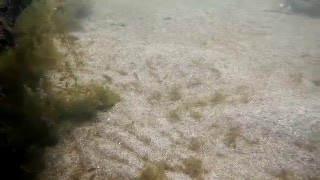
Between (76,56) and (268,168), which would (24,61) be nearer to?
(76,56)

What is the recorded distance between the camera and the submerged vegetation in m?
4.02

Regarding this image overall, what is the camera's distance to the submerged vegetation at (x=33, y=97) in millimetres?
4020

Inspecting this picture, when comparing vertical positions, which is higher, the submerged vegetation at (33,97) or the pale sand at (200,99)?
the submerged vegetation at (33,97)

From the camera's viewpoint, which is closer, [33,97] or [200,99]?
[33,97]

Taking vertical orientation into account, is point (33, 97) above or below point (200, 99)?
above

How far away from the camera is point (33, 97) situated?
173 inches

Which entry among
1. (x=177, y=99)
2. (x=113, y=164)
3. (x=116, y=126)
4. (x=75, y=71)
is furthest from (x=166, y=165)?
(x=75, y=71)

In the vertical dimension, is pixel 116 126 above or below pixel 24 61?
below

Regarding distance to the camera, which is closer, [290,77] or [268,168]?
[268,168]

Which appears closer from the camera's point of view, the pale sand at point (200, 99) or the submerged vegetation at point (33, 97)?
the submerged vegetation at point (33, 97)

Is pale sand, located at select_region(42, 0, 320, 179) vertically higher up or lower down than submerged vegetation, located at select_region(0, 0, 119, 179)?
lower down

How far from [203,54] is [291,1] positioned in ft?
22.4

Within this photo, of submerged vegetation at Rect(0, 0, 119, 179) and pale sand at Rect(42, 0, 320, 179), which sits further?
pale sand at Rect(42, 0, 320, 179)

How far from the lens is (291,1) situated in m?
12.6
